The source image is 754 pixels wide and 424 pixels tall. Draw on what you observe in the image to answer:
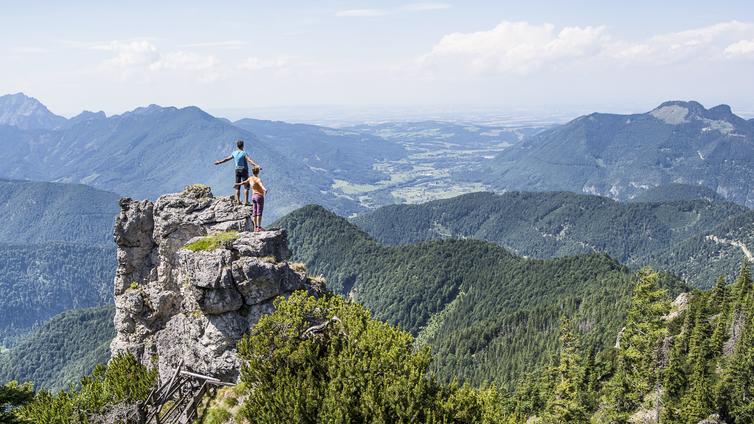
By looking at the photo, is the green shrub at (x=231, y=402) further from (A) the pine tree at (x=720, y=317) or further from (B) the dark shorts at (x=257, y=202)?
(A) the pine tree at (x=720, y=317)

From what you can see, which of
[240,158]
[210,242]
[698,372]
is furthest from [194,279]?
[698,372]

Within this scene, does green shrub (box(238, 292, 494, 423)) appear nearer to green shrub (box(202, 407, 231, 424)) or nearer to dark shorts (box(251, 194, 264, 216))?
green shrub (box(202, 407, 231, 424))

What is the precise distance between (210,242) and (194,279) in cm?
356


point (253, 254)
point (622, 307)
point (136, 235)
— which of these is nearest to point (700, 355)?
point (253, 254)

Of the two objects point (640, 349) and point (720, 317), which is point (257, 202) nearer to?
point (640, 349)

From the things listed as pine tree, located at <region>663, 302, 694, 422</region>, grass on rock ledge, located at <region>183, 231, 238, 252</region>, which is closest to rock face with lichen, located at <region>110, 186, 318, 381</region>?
grass on rock ledge, located at <region>183, 231, 238, 252</region>

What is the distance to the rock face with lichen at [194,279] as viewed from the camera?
35375mm

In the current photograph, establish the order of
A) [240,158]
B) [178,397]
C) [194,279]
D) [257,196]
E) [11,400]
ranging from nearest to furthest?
1. [11,400]
2. [194,279]
3. [178,397]
4. [257,196]
5. [240,158]

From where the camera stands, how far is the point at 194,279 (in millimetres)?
35375

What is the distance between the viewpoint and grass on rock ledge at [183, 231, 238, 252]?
123 ft

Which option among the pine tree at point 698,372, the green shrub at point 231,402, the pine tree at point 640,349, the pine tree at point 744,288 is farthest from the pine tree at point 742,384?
the green shrub at point 231,402

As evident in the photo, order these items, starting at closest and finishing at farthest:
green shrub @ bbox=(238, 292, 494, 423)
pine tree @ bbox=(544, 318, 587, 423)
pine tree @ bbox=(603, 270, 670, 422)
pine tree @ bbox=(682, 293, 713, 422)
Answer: green shrub @ bbox=(238, 292, 494, 423) → pine tree @ bbox=(544, 318, 587, 423) → pine tree @ bbox=(603, 270, 670, 422) → pine tree @ bbox=(682, 293, 713, 422)

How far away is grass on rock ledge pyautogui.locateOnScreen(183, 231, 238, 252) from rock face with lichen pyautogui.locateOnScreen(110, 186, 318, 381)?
8cm

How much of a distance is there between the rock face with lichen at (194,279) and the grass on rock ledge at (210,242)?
8 cm
